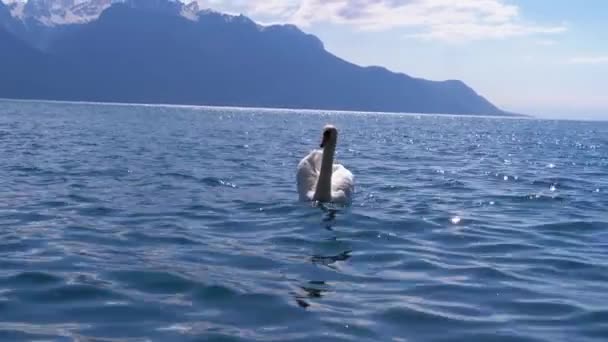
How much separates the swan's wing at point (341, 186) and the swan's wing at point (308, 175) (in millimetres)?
410

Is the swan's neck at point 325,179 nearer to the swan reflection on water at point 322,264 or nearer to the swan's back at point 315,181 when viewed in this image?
the swan's back at point 315,181

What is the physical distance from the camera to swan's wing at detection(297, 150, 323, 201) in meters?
15.1

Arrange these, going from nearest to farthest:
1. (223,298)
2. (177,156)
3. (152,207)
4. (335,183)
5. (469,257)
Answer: (223,298) → (469,257) → (152,207) → (335,183) → (177,156)

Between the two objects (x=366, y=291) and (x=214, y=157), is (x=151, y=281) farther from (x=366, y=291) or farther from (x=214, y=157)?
(x=214, y=157)

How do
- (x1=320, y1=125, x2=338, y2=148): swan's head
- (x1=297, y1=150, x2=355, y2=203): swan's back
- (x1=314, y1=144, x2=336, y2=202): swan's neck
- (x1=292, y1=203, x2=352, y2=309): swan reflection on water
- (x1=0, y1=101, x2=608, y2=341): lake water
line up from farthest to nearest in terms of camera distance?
(x1=297, y1=150, x2=355, y2=203): swan's back < (x1=320, y1=125, x2=338, y2=148): swan's head < (x1=314, y1=144, x2=336, y2=202): swan's neck < (x1=292, y1=203, x2=352, y2=309): swan reflection on water < (x1=0, y1=101, x2=608, y2=341): lake water

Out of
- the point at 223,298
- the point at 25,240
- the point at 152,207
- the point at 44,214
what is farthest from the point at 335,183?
the point at 223,298

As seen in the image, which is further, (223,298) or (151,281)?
(151,281)

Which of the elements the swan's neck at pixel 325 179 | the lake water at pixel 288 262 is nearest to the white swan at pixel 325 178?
the swan's neck at pixel 325 179

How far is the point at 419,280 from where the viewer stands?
8922 millimetres

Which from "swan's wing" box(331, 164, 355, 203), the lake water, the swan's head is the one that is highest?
the swan's head

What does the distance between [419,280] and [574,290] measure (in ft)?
6.05

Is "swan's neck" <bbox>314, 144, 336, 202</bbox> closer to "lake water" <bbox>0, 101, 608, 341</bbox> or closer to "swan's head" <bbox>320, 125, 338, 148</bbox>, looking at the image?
"swan's head" <bbox>320, 125, 338, 148</bbox>

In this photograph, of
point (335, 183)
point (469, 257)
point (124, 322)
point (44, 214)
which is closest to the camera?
point (124, 322)

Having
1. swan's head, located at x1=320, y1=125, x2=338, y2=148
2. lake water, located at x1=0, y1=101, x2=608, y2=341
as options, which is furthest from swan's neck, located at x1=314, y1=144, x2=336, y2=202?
lake water, located at x1=0, y1=101, x2=608, y2=341
